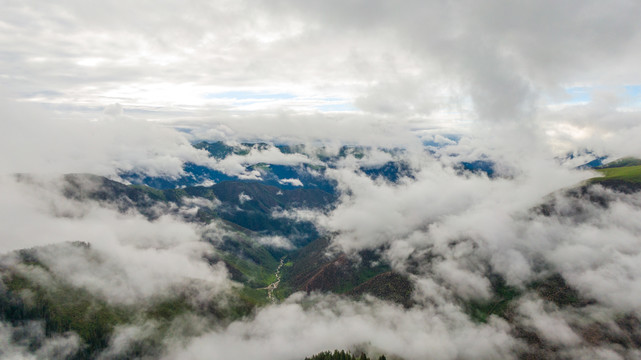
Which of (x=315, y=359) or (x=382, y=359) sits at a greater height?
(x=382, y=359)

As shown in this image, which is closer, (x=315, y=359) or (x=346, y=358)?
(x=346, y=358)

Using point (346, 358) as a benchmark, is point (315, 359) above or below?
below

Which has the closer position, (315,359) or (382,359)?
(382,359)

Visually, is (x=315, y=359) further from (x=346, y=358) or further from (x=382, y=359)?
(x=382, y=359)

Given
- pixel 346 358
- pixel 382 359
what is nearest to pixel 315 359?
pixel 346 358
